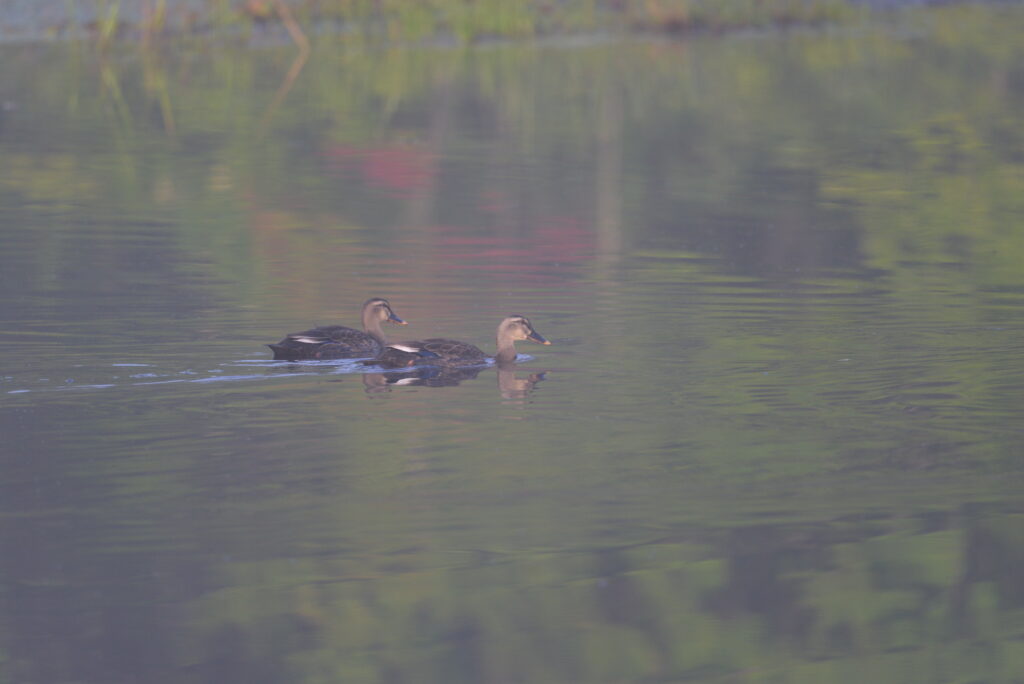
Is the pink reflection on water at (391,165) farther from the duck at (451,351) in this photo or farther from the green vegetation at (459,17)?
the green vegetation at (459,17)

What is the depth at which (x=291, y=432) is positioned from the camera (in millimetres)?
8516

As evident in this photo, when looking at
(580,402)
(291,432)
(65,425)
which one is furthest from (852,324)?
(65,425)

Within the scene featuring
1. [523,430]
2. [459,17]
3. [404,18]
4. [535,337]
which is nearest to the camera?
[523,430]

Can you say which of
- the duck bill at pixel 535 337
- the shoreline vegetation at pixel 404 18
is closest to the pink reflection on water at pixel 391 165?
the duck bill at pixel 535 337

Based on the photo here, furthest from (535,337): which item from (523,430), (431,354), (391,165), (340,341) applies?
(391,165)

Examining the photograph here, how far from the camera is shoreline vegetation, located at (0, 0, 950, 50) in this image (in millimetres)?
37125

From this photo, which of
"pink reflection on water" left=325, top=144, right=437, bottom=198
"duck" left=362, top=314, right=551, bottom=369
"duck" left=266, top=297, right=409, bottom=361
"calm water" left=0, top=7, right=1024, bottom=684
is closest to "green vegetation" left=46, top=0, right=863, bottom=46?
"pink reflection on water" left=325, top=144, right=437, bottom=198

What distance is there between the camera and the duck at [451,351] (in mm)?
10023

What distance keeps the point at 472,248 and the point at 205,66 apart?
730 inches

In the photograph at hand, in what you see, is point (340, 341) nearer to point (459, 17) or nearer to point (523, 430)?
point (523, 430)

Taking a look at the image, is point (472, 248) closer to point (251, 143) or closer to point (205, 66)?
point (251, 143)

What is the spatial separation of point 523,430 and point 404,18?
98.2 feet

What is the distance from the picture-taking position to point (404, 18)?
37688 millimetres

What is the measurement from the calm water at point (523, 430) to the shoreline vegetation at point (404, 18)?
17580 millimetres
